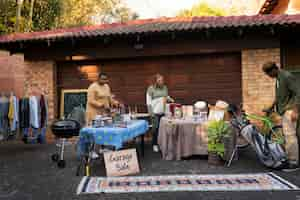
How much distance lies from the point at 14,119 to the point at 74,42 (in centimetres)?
285

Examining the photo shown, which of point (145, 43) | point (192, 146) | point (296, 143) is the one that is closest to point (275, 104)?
point (296, 143)

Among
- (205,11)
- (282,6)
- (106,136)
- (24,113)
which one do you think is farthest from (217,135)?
(205,11)

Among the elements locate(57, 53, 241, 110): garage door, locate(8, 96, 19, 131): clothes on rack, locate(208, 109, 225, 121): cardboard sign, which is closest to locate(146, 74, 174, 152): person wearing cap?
locate(208, 109, 225, 121): cardboard sign

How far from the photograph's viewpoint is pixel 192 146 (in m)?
5.93

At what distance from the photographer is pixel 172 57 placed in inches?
339

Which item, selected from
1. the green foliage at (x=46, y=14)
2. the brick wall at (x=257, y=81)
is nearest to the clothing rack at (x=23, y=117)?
the brick wall at (x=257, y=81)

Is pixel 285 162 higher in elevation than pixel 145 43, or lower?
lower

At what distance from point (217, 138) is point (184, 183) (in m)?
1.42

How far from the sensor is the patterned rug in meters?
4.13

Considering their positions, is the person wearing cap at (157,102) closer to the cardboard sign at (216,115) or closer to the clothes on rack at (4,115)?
the cardboard sign at (216,115)

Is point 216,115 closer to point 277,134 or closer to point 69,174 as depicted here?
point 277,134

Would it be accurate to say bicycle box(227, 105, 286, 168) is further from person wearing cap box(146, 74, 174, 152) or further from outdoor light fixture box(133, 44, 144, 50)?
outdoor light fixture box(133, 44, 144, 50)

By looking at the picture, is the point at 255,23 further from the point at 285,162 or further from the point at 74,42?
the point at 74,42

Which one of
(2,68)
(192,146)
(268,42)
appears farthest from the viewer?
(2,68)
